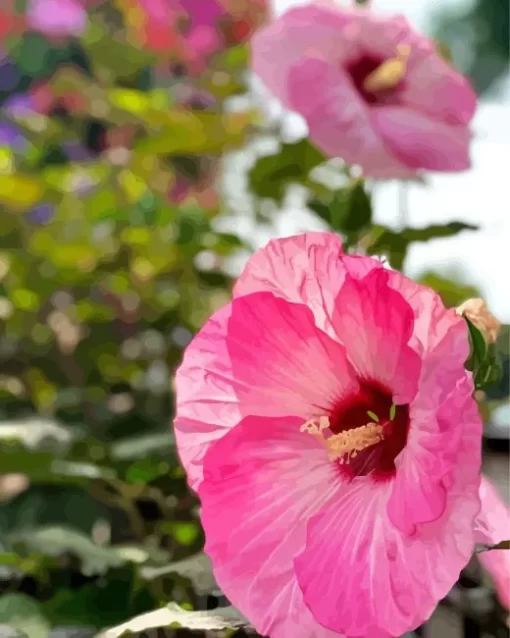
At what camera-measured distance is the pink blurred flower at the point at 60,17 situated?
0.93 meters

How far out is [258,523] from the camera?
23 centimetres

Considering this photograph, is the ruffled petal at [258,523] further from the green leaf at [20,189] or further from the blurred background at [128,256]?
the green leaf at [20,189]

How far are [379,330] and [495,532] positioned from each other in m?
0.08

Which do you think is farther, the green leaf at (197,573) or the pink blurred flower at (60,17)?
the pink blurred flower at (60,17)

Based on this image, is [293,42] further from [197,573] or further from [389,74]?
[197,573]

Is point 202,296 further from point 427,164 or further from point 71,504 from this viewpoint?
point 427,164

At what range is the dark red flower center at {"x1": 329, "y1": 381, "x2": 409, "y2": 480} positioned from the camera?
25 cm

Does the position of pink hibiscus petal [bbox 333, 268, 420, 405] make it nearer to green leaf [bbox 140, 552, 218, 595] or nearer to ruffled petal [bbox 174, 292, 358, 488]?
ruffled petal [bbox 174, 292, 358, 488]

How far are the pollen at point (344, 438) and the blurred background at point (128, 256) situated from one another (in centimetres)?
9

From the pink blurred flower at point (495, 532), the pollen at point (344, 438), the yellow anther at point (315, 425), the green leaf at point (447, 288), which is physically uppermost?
the green leaf at point (447, 288)

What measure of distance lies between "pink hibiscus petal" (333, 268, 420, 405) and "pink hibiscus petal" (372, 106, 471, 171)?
16cm

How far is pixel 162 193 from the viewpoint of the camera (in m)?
0.83

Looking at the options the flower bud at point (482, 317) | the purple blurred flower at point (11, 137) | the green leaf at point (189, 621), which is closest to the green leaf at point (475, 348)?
the flower bud at point (482, 317)

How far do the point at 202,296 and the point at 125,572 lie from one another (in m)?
0.38
